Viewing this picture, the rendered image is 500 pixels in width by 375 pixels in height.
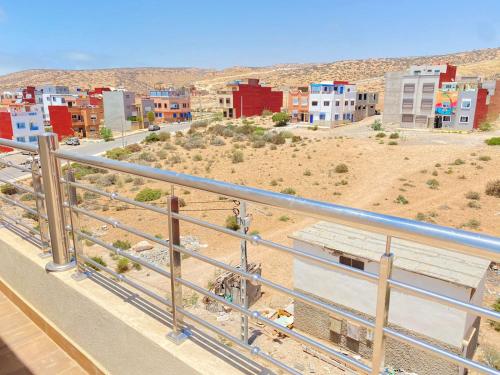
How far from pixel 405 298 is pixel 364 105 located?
1656 inches

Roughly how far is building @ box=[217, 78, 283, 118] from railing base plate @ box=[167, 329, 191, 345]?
163 feet

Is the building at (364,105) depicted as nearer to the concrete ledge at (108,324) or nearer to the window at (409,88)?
the window at (409,88)

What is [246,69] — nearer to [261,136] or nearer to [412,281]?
[261,136]

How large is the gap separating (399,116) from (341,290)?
34737 mm

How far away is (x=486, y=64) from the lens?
69.9 m

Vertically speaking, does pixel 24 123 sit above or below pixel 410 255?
above

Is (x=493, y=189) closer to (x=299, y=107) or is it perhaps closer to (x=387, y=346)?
(x=387, y=346)

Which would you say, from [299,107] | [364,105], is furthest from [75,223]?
[364,105]

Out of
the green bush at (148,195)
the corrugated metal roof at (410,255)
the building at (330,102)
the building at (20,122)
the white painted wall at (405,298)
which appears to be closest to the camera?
the white painted wall at (405,298)

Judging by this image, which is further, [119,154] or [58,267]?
[119,154]

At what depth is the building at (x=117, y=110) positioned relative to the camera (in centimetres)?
4866

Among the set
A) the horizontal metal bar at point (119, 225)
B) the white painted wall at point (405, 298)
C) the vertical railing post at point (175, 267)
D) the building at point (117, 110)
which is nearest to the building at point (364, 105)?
the building at point (117, 110)

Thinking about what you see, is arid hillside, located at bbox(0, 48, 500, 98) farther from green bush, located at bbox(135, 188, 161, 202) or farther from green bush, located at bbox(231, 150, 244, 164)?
green bush, located at bbox(135, 188, 161, 202)

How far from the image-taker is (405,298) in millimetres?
7473
